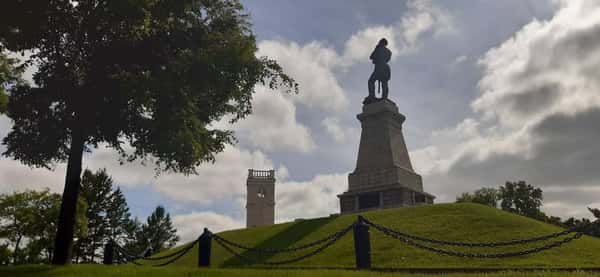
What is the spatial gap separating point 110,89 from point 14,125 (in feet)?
15.2

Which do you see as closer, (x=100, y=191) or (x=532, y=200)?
(x=100, y=191)

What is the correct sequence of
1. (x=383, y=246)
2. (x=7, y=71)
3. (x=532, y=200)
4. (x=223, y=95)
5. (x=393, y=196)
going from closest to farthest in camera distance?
(x=7, y=71) < (x=223, y=95) < (x=383, y=246) < (x=393, y=196) < (x=532, y=200)

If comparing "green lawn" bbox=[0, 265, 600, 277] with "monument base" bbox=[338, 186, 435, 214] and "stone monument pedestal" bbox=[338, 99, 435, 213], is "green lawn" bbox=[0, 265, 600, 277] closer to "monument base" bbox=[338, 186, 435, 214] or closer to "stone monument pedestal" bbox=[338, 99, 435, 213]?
"monument base" bbox=[338, 186, 435, 214]

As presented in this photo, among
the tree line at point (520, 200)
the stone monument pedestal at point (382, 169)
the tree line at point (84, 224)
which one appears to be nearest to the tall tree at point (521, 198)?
the tree line at point (520, 200)

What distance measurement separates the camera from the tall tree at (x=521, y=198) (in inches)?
2355

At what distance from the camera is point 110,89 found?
1670cm

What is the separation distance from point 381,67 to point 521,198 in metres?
→ 32.0

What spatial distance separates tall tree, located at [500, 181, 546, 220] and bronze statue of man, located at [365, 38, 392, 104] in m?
30.2

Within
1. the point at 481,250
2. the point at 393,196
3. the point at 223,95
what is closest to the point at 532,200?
the point at 393,196

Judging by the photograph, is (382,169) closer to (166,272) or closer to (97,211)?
(166,272)

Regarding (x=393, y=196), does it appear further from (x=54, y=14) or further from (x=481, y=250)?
(x=54, y=14)

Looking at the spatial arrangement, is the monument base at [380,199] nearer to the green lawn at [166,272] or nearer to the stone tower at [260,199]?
the green lawn at [166,272]

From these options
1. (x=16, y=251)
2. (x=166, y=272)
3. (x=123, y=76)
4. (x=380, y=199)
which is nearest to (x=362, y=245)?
(x=166, y=272)

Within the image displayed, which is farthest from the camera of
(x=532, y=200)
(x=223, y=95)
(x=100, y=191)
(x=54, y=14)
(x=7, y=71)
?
(x=532, y=200)
